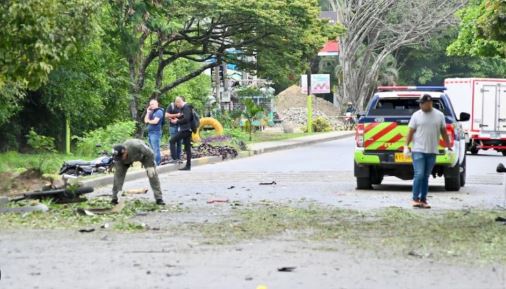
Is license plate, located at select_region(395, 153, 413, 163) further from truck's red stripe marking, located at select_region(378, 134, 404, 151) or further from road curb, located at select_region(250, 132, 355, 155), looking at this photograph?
road curb, located at select_region(250, 132, 355, 155)

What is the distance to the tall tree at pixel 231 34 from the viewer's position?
4031cm

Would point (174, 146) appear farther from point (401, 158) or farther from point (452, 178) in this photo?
point (452, 178)

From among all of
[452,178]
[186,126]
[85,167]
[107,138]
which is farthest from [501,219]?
[107,138]

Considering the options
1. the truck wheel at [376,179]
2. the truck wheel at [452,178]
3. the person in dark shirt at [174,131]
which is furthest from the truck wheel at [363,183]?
the person in dark shirt at [174,131]

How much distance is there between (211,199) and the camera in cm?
1762

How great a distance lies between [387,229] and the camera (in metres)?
13.1

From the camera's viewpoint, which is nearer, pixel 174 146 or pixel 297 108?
pixel 174 146

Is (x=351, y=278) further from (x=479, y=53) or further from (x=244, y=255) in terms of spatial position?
(x=479, y=53)

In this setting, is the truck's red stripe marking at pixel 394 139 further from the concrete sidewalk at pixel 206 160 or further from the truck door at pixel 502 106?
the truck door at pixel 502 106

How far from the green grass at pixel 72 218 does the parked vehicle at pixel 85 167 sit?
6664mm

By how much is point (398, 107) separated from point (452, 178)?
1.82 meters

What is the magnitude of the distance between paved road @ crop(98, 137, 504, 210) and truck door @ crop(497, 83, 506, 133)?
6873 mm

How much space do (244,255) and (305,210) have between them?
485 cm

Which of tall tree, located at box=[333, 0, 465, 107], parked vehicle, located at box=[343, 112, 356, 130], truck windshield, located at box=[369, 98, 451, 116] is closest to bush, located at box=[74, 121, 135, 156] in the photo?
truck windshield, located at box=[369, 98, 451, 116]
